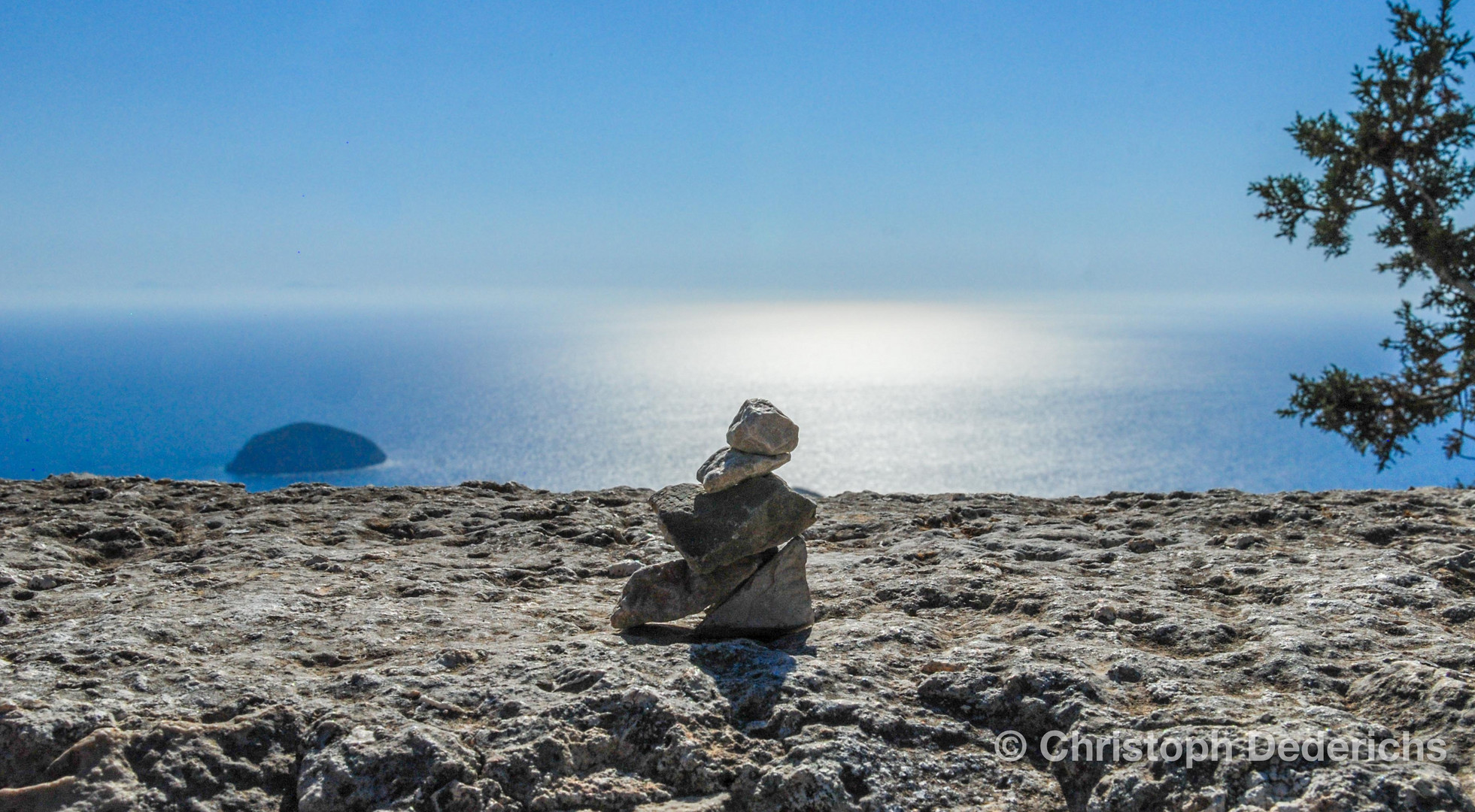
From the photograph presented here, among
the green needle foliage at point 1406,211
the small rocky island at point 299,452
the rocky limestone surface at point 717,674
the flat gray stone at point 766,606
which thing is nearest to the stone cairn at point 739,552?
the flat gray stone at point 766,606

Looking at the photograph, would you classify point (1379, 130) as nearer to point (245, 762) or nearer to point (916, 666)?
point (916, 666)

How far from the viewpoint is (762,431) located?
6086 mm

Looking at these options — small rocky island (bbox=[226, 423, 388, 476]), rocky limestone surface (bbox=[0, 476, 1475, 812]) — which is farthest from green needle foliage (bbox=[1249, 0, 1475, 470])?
small rocky island (bbox=[226, 423, 388, 476])

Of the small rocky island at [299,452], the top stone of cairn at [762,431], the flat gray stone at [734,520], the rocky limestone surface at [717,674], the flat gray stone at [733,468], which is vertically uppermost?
the top stone of cairn at [762,431]

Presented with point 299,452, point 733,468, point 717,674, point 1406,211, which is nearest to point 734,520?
point 733,468

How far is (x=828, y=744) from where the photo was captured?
→ 449 centimetres

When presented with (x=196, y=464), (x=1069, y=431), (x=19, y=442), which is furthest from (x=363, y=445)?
(x=1069, y=431)

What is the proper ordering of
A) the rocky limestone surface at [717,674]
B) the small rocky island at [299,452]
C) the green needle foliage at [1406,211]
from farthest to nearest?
1. the small rocky island at [299,452]
2. the green needle foliage at [1406,211]
3. the rocky limestone surface at [717,674]

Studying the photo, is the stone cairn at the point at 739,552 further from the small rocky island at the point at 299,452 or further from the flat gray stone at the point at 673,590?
the small rocky island at the point at 299,452

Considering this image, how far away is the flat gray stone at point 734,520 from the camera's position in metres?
6.02

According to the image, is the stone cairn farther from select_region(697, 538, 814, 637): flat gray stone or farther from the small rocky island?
the small rocky island

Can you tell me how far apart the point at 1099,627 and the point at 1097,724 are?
1423 mm

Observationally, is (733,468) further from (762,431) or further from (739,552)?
(739,552)

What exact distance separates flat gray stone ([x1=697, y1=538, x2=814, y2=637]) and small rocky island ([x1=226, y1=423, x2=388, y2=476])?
11329 centimetres
